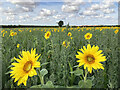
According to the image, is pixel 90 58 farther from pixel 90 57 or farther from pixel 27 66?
pixel 27 66

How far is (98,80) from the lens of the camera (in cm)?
127

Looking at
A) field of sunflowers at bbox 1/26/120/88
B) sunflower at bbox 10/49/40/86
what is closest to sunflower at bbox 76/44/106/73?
field of sunflowers at bbox 1/26/120/88

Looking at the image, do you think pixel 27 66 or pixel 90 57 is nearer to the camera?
pixel 27 66

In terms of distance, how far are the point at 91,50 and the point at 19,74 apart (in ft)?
2.05

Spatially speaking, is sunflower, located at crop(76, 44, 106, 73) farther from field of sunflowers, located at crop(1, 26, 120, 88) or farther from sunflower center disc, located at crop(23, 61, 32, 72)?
sunflower center disc, located at crop(23, 61, 32, 72)

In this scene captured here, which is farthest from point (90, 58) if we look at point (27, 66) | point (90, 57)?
point (27, 66)

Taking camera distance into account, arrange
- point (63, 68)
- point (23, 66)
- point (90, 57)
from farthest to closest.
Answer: point (63, 68)
point (90, 57)
point (23, 66)

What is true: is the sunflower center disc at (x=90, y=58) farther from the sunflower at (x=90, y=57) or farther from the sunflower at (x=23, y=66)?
the sunflower at (x=23, y=66)

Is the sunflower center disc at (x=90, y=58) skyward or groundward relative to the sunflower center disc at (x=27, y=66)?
skyward

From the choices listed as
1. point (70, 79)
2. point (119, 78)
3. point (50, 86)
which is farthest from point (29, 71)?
point (119, 78)

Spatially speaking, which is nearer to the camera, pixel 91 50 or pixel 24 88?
pixel 91 50

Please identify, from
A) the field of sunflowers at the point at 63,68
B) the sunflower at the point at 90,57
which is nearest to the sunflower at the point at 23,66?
the field of sunflowers at the point at 63,68

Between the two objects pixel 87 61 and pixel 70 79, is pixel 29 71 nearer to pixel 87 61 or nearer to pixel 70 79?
pixel 87 61

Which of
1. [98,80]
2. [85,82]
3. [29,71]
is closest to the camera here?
[29,71]
